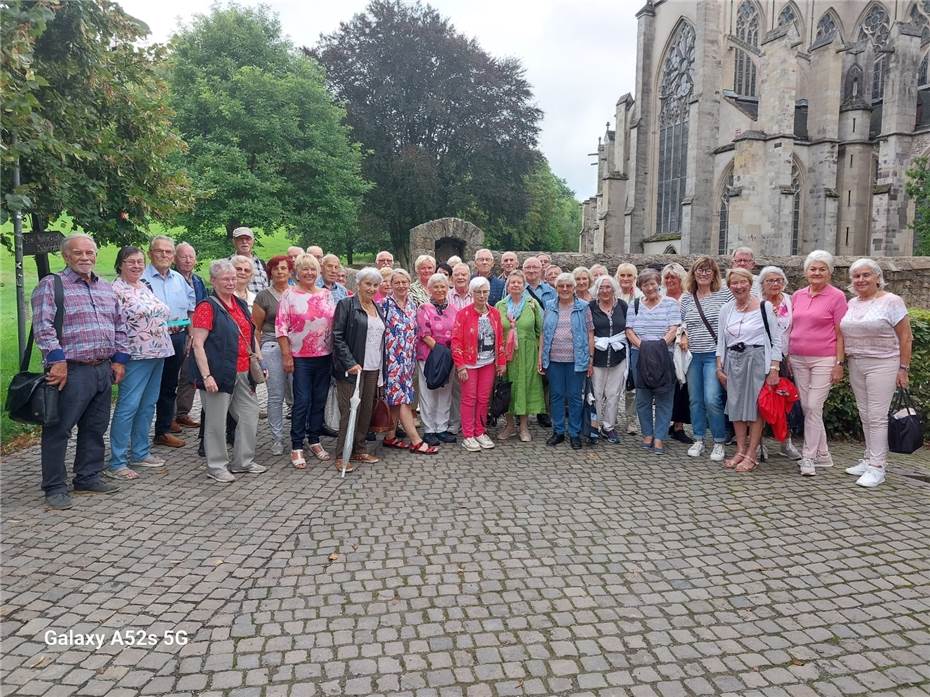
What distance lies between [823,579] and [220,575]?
3.65 metres

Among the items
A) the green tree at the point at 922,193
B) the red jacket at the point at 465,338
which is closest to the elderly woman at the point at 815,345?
the red jacket at the point at 465,338

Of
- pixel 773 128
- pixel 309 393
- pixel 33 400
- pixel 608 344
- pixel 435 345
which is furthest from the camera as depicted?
pixel 773 128

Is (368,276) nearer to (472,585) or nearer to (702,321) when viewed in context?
(472,585)

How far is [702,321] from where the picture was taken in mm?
6320

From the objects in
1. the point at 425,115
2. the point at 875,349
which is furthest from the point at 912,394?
the point at 425,115

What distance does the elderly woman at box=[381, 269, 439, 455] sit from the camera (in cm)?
631

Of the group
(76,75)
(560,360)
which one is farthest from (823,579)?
(76,75)

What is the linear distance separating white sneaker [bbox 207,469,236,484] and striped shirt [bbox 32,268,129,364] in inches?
51.7

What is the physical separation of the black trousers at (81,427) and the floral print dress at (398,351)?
96.4 inches

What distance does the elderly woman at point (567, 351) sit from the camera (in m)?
6.59

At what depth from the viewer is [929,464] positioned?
6.36 metres

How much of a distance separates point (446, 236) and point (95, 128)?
8.47 meters

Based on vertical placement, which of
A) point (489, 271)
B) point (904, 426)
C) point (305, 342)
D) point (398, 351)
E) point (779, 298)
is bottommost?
point (904, 426)

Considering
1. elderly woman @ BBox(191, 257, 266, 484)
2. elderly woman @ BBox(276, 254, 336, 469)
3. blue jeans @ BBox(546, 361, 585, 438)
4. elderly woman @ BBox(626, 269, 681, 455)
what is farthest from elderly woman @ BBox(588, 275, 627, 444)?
elderly woman @ BBox(191, 257, 266, 484)
